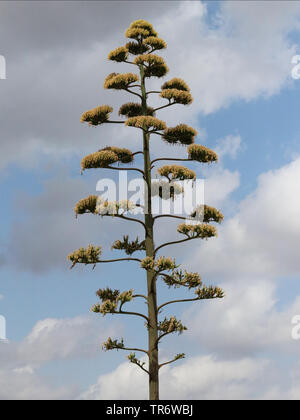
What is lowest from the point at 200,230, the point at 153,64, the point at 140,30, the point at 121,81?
the point at 200,230

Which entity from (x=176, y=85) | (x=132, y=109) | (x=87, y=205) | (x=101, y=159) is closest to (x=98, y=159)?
(x=101, y=159)

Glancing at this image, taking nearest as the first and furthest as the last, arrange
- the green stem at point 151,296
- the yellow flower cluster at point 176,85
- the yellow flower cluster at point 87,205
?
the green stem at point 151,296 < the yellow flower cluster at point 87,205 < the yellow flower cluster at point 176,85

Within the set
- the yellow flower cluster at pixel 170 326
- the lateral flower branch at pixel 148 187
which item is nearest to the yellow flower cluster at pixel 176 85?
the lateral flower branch at pixel 148 187

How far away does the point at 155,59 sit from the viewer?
1566 centimetres

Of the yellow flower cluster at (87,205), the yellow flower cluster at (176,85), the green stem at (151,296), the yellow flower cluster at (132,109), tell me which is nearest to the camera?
the green stem at (151,296)

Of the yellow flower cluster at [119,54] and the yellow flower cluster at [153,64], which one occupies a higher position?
the yellow flower cluster at [119,54]

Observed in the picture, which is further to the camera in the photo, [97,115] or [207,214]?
[97,115]

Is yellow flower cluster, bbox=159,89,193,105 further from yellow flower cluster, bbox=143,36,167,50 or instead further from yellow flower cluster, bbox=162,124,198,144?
yellow flower cluster, bbox=143,36,167,50

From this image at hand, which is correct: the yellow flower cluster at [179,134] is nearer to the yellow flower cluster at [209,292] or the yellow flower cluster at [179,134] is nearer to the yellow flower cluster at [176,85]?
the yellow flower cluster at [176,85]

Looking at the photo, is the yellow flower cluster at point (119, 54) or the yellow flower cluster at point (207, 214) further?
the yellow flower cluster at point (119, 54)

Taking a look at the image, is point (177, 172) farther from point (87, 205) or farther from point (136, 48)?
point (136, 48)

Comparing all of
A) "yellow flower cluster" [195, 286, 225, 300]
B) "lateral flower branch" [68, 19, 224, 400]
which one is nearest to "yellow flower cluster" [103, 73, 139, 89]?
"lateral flower branch" [68, 19, 224, 400]
